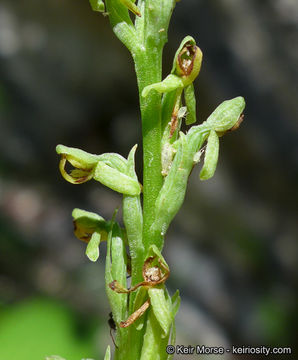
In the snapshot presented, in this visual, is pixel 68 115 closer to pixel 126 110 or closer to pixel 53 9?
pixel 126 110

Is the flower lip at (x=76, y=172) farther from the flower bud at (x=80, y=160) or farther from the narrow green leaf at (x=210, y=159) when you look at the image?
the narrow green leaf at (x=210, y=159)

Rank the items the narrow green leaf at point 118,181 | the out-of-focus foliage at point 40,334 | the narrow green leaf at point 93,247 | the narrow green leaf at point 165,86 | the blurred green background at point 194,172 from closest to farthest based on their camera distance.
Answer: the narrow green leaf at point 165,86
the narrow green leaf at point 118,181
the narrow green leaf at point 93,247
the out-of-focus foliage at point 40,334
the blurred green background at point 194,172

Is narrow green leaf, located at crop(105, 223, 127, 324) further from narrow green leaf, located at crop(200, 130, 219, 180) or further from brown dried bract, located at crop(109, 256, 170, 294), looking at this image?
narrow green leaf, located at crop(200, 130, 219, 180)

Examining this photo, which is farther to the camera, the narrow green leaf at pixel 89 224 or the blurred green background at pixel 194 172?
the blurred green background at pixel 194 172

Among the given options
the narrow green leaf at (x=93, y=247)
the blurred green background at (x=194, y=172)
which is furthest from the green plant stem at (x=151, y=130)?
the blurred green background at (x=194, y=172)

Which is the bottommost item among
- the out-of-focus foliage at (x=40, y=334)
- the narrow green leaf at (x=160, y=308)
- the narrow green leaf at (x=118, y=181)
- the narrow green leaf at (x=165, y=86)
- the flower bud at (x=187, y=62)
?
the out-of-focus foliage at (x=40, y=334)

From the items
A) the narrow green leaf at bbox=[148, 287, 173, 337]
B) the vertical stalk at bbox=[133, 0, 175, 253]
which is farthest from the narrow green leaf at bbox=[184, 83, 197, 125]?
the narrow green leaf at bbox=[148, 287, 173, 337]

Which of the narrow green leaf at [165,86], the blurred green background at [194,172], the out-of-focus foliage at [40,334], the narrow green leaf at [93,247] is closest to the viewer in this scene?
the narrow green leaf at [165,86]
